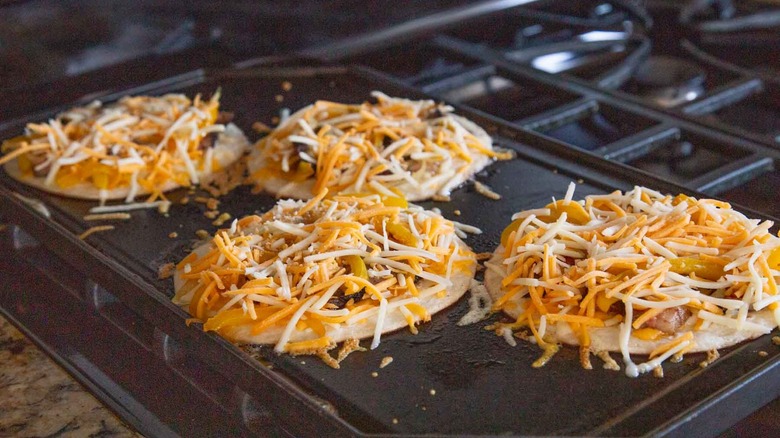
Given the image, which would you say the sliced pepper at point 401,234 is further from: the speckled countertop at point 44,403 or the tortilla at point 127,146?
the tortilla at point 127,146

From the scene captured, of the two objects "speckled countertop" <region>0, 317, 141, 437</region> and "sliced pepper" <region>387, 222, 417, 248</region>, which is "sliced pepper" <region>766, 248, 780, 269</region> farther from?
"speckled countertop" <region>0, 317, 141, 437</region>

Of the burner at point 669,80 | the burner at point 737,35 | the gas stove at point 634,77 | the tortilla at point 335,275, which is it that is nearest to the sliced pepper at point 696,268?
the tortilla at point 335,275

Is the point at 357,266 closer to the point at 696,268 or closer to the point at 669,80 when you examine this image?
the point at 696,268

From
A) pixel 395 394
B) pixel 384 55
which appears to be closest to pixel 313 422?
pixel 395 394

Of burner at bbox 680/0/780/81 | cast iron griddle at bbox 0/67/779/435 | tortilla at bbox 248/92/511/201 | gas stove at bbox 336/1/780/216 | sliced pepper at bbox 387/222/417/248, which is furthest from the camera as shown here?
burner at bbox 680/0/780/81

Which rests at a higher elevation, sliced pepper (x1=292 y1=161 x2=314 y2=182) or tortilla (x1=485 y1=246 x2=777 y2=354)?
tortilla (x1=485 y1=246 x2=777 y2=354)

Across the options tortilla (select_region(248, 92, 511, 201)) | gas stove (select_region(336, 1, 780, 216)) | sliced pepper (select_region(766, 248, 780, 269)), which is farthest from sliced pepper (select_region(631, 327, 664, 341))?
tortilla (select_region(248, 92, 511, 201))
